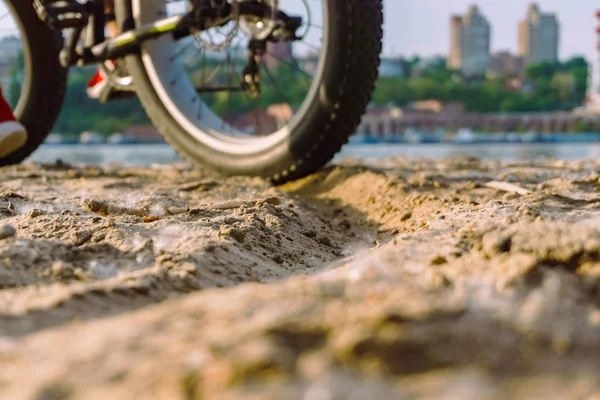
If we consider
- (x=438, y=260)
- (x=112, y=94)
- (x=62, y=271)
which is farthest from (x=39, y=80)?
(x=438, y=260)

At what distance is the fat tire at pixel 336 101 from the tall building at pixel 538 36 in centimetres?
8246

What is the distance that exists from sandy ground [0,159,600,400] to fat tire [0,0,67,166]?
1.37m

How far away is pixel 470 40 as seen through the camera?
3526 inches

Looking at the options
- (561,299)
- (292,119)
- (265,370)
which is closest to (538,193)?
(292,119)

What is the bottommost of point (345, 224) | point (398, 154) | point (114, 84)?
point (398, 154)

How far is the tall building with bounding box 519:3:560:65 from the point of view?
8128 cm

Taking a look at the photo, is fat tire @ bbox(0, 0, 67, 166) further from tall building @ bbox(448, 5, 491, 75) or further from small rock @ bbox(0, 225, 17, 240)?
tall building @ bbox(448, 5, 491, 75)

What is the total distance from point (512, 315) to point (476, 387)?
16 cm

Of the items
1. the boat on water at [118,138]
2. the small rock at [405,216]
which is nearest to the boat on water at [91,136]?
the boat on water at [118,138]

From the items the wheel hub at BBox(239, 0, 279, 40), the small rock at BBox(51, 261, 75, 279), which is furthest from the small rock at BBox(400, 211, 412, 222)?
the small rock at BBox(51, 261, 75, 279)

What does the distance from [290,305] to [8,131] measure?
5.43 ft

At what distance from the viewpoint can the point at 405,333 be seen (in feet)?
2.16

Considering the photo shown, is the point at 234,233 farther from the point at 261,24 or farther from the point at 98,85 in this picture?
the point at 98,85

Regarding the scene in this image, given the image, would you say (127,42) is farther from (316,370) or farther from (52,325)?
(316,370)
